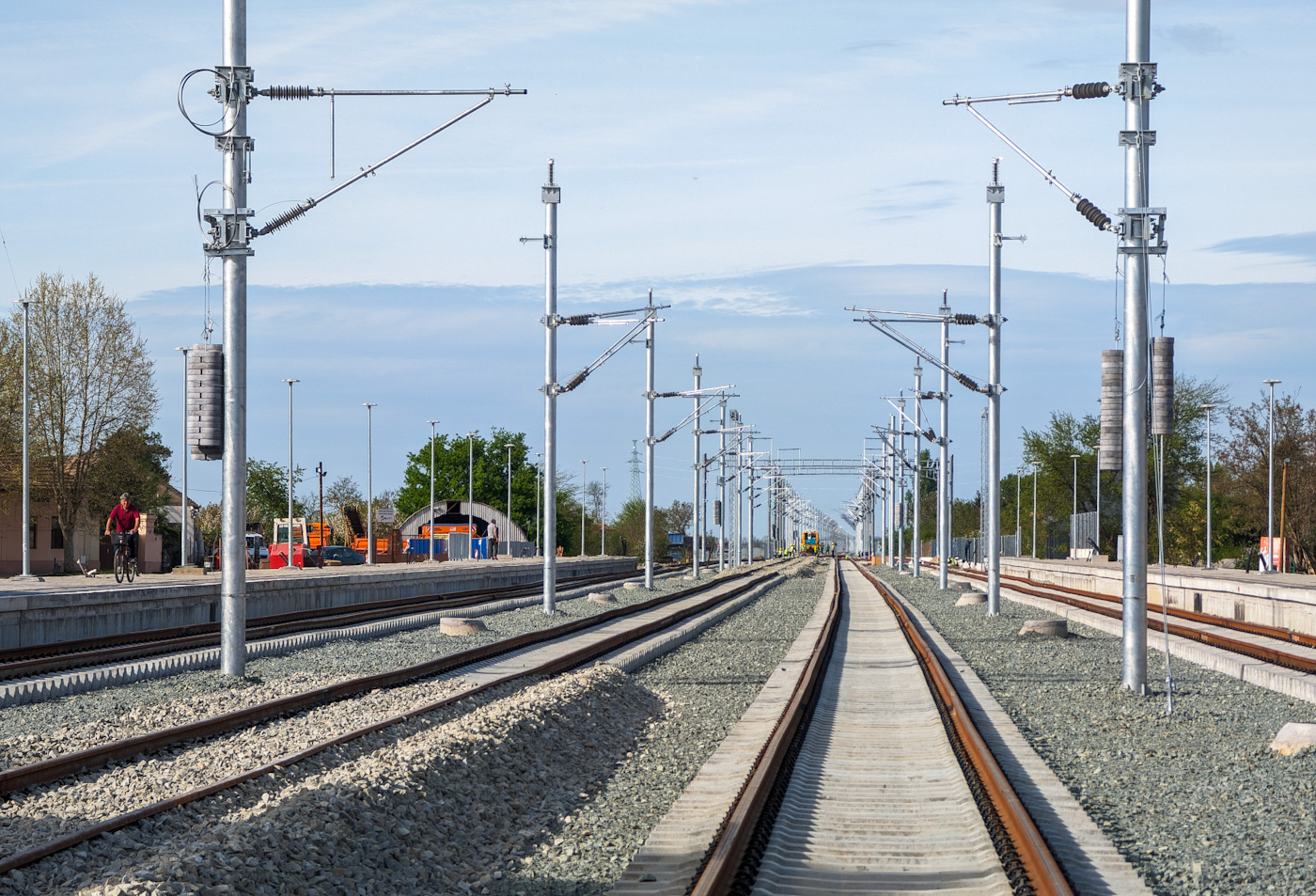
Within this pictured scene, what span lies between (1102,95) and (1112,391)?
137 inches

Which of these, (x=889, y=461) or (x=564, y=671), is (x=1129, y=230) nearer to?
(x=564, y=671)

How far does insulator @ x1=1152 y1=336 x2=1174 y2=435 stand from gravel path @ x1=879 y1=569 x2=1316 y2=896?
3164 mm

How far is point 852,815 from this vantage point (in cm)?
944

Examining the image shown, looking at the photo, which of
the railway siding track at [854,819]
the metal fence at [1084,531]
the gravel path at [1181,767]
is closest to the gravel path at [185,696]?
the railway siding track at [854,819]

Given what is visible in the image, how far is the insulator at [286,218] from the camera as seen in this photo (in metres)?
16.0

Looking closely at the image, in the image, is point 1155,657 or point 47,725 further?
point 1155,657

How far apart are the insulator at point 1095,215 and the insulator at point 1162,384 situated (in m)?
1.47

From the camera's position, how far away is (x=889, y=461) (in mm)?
87125

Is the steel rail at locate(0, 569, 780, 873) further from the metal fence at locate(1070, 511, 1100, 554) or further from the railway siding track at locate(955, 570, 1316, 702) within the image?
the metal fence at locate(1070, 511, 1100, 554)

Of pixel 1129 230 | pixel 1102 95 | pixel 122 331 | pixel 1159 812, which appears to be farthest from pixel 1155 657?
pixel 122 331

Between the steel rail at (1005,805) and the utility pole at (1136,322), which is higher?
the utility pole at (1136,322)

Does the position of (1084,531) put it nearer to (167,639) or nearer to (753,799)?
(167,639)

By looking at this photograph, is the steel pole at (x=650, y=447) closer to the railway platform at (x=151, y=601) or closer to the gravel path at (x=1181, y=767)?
the railway platform at (x=151, y=601)

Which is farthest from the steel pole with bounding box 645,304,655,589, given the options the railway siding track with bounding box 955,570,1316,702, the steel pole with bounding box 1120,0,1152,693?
the steel pole with bounding box 1120,0,1152,693
